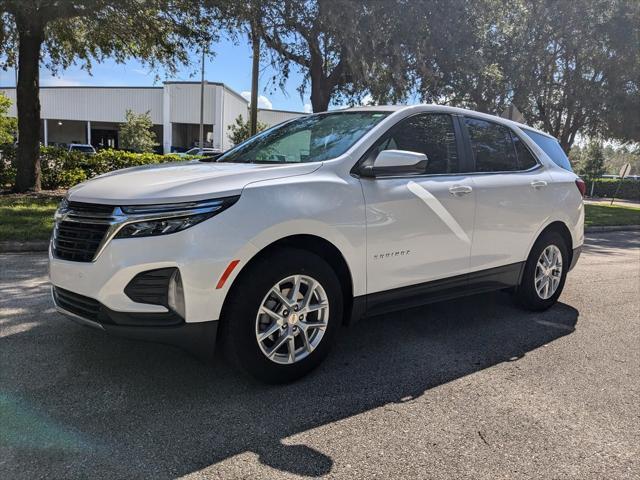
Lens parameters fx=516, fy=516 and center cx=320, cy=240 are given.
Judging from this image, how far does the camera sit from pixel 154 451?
257 centimetres

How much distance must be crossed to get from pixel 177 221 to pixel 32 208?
8.65 metres

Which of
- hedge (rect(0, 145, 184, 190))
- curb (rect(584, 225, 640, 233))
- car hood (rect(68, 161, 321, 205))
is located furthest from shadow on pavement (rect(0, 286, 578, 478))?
curb (rect(584, 225, 640, 233))

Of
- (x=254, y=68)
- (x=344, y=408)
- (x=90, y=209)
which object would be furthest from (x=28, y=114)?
(x=344, y=408)

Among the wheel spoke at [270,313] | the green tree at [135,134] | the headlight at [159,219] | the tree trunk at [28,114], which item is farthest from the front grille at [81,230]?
the green tree at [135,134]

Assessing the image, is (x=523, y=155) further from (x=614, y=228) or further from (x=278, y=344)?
(x=614, y=228)

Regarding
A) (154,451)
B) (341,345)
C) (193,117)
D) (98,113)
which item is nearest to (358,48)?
(341,345)

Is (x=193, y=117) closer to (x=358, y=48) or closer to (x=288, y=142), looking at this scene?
(x=358, y=48)

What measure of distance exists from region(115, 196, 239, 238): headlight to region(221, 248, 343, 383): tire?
446 millimetres

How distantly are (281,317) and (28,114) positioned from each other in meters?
12.4

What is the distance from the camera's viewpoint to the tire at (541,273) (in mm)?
4988

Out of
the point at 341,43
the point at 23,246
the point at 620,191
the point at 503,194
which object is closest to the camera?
the point at 503,194

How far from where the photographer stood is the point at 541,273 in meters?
5.13

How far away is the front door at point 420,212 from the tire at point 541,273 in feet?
3.60

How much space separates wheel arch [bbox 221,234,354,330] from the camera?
120 inches
